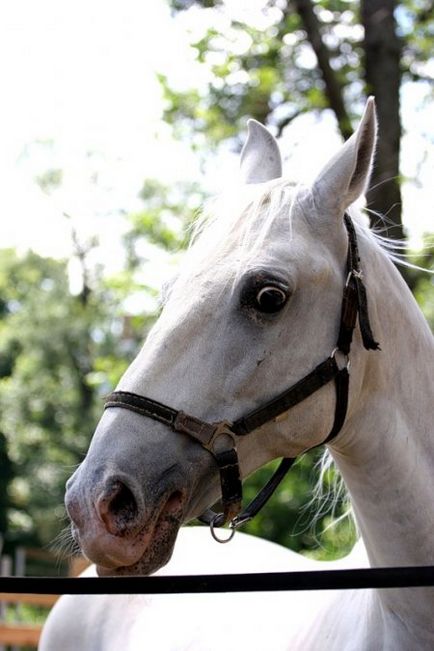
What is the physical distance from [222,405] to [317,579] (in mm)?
489

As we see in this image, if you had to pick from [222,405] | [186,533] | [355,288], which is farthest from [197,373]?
[186,533]

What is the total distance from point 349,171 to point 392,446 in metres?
0.77

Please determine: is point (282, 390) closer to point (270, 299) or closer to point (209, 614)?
point (270, 299)

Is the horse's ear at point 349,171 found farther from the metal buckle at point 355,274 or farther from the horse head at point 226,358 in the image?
the metal buckle at point 355,274

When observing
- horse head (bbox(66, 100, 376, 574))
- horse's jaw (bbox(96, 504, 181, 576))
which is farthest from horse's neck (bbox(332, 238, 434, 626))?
horse's jaw (bbox(96, 504, 181, 576))

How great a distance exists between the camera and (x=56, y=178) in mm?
34156

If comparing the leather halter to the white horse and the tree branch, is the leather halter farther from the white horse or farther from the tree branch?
the tree branch

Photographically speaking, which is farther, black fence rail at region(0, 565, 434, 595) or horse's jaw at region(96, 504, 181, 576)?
horse's jaw at region(96, 504, 181, 576)

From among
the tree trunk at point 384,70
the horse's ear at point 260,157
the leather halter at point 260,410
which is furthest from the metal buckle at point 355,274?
the tree trunk at point 384,70

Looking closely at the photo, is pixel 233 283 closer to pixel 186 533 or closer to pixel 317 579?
pixel 317 579

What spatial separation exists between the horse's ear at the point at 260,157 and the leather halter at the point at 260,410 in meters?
0.54

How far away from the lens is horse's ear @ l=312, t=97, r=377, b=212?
2447 millimetres

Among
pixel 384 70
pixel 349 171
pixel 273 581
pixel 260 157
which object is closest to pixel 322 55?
pixel 384 70

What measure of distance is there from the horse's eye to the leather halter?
0.20 m
